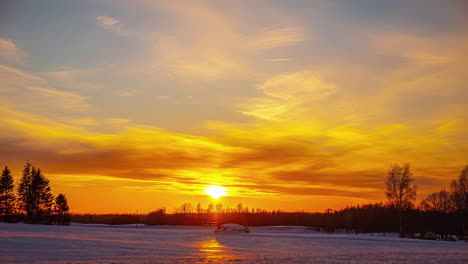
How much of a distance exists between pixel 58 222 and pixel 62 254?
224ft

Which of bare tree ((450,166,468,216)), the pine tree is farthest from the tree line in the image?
bare tree ((450,166,468,216))

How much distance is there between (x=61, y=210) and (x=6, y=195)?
1148 cm

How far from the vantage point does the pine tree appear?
259ft

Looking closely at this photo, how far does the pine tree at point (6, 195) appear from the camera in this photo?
259 ft

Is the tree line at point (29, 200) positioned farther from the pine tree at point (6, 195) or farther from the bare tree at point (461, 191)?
the bare tree at point (461, 191)

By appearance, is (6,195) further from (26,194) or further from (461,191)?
(461,191)

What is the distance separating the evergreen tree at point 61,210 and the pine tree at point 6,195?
29.1 ft

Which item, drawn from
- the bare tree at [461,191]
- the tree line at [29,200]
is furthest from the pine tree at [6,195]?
the bare tree at [461,191]

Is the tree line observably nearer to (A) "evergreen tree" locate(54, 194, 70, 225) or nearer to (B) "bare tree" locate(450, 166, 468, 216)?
(A) "evergreen tree" locate(54, 194, 70, 225)

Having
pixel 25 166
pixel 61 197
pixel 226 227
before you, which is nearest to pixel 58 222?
pixel 61 197

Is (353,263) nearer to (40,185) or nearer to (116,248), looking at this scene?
(116,248)

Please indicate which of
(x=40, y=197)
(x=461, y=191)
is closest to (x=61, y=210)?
(x=40, y=197)

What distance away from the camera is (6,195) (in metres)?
79.6

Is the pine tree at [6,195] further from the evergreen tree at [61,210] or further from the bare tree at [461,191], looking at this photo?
the bare tree at [461,191]
